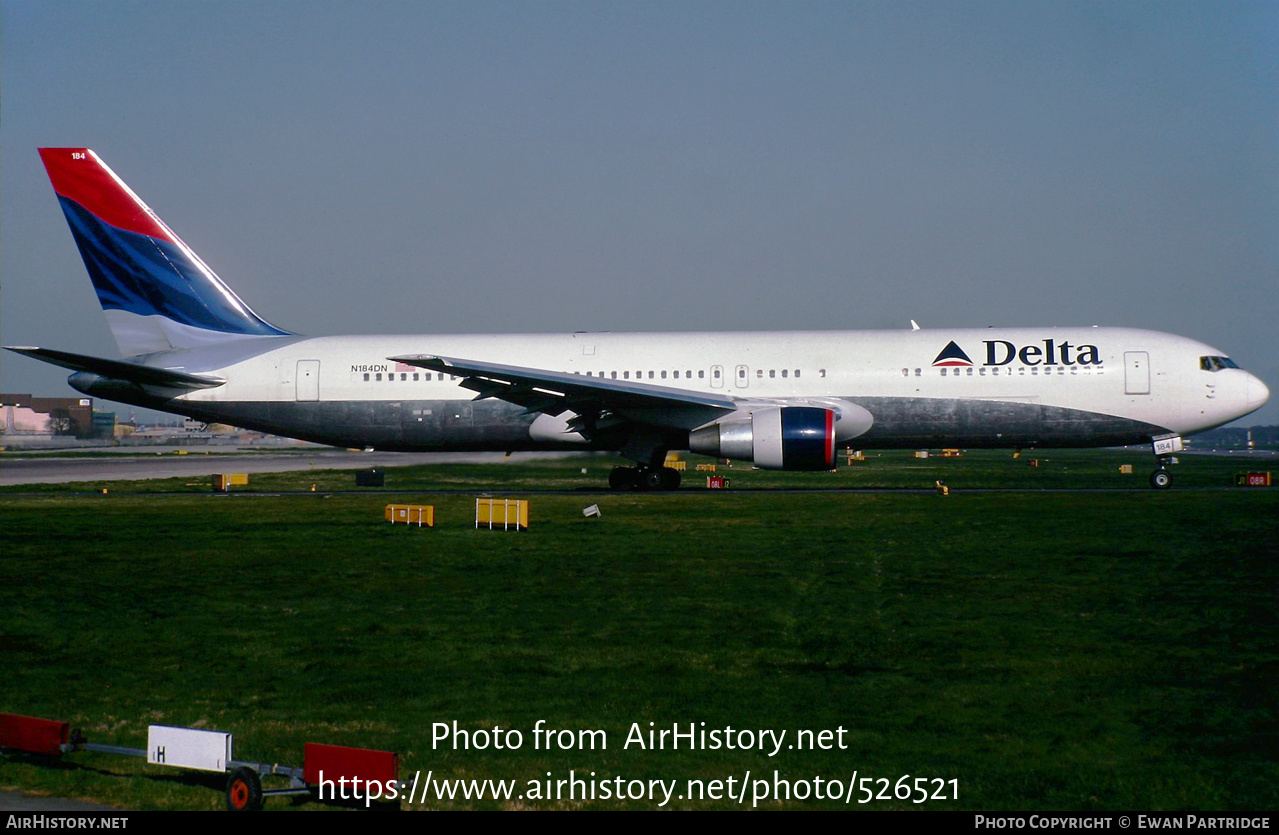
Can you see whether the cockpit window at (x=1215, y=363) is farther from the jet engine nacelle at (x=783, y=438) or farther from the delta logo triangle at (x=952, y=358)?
the jet engine nacelle at (x=783, y=438)

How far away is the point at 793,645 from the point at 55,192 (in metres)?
27.4

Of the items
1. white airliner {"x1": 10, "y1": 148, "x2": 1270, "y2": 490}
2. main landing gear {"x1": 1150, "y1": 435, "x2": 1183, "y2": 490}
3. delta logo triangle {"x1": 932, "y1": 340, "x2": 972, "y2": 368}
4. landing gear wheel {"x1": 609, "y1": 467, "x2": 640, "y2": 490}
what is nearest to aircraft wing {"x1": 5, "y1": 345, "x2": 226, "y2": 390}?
white airliner {"x1": 10, "y1": 148, "x2": 1270, "y2": 490}

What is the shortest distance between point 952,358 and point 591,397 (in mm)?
9577

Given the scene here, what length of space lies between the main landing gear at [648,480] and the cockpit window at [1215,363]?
46.7ft

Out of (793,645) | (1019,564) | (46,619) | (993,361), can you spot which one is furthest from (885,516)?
(46,619)

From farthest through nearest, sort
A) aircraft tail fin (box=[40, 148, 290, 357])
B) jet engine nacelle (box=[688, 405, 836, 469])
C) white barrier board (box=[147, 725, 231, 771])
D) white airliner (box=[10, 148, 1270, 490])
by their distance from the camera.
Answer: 1. aircraft tail fin (box=[40, 148, 290, 357])
2. white airliner (box=[10, 148, 1270, 490])
3. jet engine nacelle (box=[688, 405, 836, 469])
4. white barrier board (box=[147, 725, 231, 771])

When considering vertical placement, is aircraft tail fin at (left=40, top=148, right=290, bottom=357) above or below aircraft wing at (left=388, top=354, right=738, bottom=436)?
above

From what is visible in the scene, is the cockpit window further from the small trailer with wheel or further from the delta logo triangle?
the small trailer with wheel

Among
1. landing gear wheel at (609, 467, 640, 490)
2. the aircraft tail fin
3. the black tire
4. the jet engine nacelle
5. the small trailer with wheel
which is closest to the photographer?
the small trailer with wheel

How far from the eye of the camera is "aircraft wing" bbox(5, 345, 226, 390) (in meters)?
24.6

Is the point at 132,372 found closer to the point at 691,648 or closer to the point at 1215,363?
the point at 691,648

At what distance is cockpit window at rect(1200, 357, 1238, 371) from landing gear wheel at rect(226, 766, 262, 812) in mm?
26644

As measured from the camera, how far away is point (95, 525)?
20781 mm

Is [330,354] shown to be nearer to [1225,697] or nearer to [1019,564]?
[1019,564]
